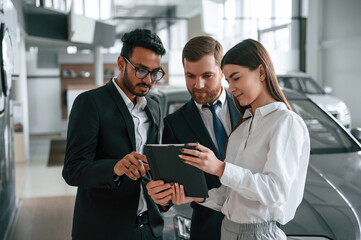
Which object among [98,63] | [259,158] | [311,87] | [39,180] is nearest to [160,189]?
[259,158]

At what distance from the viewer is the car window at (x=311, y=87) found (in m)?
8.92

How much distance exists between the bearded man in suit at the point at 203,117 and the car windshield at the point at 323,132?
129 cm

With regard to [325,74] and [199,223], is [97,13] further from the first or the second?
[199,223]

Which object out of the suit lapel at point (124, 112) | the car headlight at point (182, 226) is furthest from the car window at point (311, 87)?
the suit lapel at point (124, 112)

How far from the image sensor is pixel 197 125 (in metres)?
1.79

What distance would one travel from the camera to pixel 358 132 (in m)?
3.05

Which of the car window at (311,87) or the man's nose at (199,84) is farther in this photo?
the car window at (311,87)

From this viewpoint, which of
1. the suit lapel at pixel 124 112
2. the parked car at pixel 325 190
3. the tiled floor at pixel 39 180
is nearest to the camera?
the suit lapel at pixel 124 112

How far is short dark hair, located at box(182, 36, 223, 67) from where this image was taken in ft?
5.84

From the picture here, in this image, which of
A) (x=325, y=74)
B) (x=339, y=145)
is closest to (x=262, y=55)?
(x=339, y=145)

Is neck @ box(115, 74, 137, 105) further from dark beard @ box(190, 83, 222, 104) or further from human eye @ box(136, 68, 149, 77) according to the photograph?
dark beard @ box(190, 83, 222, 104)

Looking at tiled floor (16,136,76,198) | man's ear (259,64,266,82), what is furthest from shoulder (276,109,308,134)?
tiled floor (16,136,76,198)

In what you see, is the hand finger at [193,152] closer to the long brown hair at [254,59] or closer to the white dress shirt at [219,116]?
the long brown hair at [254,59]

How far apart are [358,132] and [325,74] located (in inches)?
457
